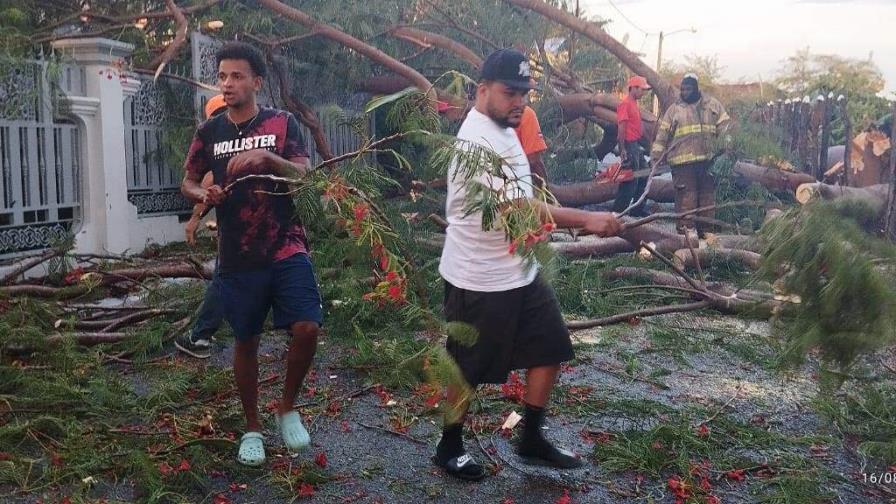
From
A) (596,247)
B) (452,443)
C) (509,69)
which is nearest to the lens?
(509,69)

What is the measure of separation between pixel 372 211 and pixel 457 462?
3.68 ft

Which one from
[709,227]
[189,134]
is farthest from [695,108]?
[189,134]

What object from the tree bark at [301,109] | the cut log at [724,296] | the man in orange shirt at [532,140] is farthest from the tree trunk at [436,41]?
the man in orange shirt at [532,140]

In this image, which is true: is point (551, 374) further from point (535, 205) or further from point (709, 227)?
point (709, 227)

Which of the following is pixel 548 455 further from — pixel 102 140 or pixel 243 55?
pixel 102 140

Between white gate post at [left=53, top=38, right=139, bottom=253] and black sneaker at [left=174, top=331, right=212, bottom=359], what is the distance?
352 centimetres

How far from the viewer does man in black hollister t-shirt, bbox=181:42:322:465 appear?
3.52 m

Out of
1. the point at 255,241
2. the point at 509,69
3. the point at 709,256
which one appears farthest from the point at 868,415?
the point at 709,256

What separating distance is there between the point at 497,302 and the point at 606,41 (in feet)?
26.8

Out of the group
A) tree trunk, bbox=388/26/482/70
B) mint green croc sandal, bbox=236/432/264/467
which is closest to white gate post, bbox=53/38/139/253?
tree trunk, bbox=388/26/482/70

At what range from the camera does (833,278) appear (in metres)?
3.05

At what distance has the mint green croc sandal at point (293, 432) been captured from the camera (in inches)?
139

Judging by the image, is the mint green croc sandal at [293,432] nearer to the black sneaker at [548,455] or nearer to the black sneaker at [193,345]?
the black sneaker at [548,455]

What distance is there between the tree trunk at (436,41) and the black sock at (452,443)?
313 inches
